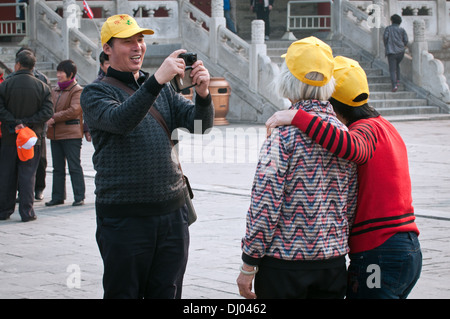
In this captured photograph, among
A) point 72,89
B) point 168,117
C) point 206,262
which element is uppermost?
point 168,117

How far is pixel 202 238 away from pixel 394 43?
561 inches

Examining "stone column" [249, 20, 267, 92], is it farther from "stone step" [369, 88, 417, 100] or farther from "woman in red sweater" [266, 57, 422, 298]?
"woman in red sweater" [266, 57, 422, 298]

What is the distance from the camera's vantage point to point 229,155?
554 inches

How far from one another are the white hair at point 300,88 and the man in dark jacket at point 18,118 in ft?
18.5

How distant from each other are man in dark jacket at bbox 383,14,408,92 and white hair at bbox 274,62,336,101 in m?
17.7

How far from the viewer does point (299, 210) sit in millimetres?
3521

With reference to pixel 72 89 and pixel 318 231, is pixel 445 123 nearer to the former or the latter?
pixel 72 89

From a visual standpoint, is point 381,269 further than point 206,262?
No

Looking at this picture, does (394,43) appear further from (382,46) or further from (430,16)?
(430,16)

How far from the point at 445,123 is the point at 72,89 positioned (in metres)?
11.5

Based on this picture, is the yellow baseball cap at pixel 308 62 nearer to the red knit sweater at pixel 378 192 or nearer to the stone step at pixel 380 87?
the red knit sweater at pixel 378 192

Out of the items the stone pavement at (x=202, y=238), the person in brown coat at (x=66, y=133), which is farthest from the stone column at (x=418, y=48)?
the person in brown coat at (x=66, y=133)

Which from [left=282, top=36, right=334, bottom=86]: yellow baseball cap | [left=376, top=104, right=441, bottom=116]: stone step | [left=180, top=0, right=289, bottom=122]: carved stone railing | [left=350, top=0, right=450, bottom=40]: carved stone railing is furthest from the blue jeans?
[left=350, top=0, right=450, bottom=40]: carved stone railing
